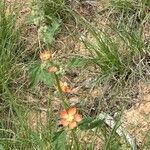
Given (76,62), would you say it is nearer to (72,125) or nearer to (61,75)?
(61,75)

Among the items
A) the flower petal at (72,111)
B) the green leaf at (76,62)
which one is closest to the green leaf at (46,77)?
the green leaf at (76,62)

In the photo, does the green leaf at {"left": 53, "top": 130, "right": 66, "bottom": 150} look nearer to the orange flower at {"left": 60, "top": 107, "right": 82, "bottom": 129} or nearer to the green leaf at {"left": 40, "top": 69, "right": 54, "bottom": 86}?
the orange flower at {"left": 60, "top": 107, "right": 82, "bottom": 129}

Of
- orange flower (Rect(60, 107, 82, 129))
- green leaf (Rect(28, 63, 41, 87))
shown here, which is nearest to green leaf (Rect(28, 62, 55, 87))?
green leaf (Rect(28, 63, 41, 87))

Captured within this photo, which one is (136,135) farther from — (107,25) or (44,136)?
(107,25)

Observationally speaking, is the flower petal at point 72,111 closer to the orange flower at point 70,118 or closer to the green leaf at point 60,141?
the orange flower at point 70,118

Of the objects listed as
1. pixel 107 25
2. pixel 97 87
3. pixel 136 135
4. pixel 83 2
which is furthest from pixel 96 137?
pixel 83 2
